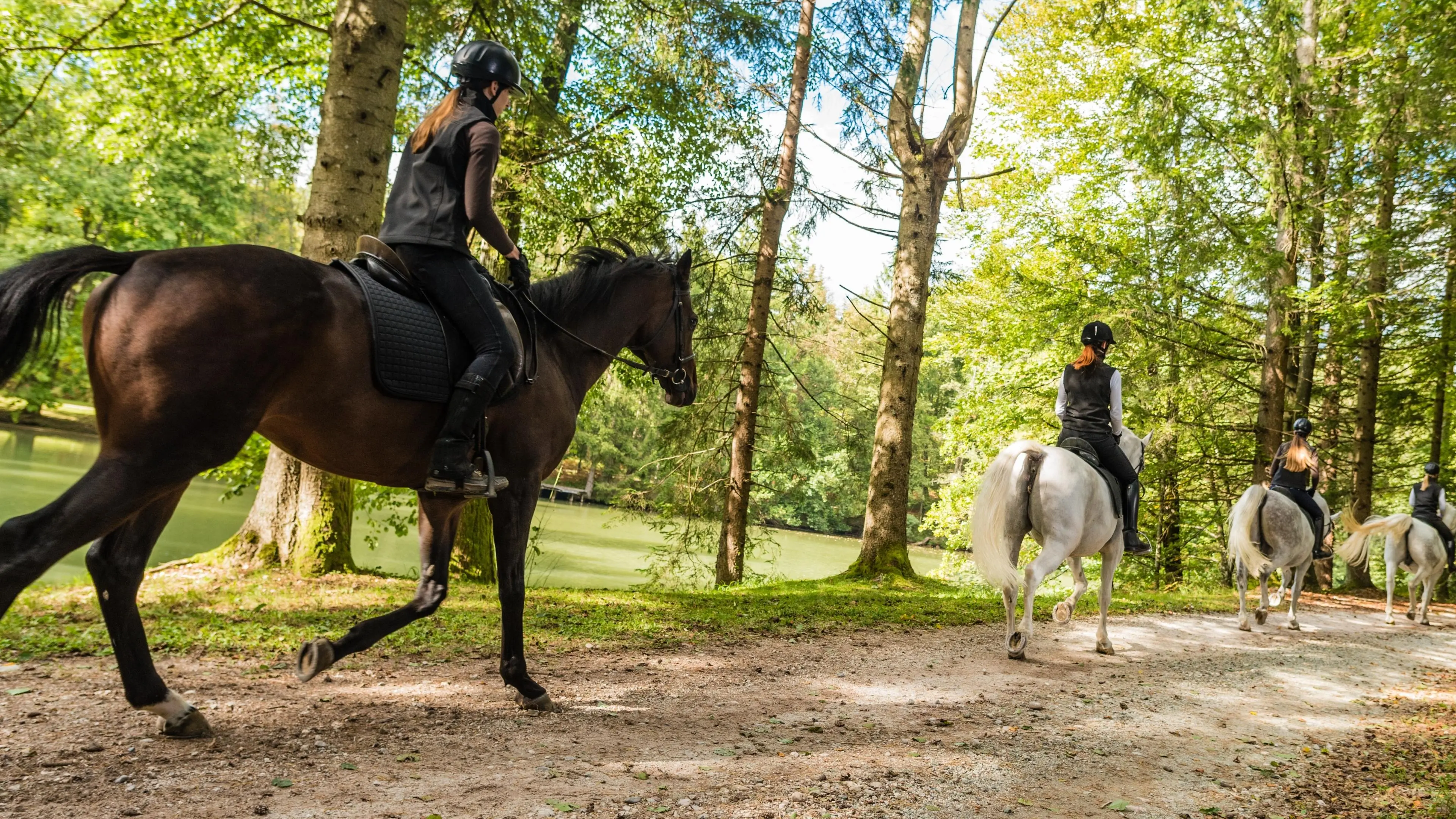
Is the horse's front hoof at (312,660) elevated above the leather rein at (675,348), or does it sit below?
below

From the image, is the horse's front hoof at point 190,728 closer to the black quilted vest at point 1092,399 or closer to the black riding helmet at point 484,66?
the black riding helmet at point 484,66

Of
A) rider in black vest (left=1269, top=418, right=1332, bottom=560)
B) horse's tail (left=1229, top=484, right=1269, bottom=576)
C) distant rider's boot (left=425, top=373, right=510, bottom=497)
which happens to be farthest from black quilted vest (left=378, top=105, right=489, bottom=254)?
rider in black vest (left=1269, top=418, right=1332, bottom=560)

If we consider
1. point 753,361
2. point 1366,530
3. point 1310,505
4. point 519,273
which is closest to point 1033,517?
point 519,273

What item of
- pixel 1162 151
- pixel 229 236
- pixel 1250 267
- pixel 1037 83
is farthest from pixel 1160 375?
pixel 229 236

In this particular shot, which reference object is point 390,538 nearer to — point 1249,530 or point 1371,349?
point 1249,530

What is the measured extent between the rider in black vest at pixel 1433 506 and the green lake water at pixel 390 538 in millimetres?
9869

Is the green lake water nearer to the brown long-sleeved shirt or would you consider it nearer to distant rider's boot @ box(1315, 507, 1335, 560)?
the brown long-sleeved shirt

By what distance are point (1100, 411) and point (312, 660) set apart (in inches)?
243

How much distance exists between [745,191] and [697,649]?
914cm

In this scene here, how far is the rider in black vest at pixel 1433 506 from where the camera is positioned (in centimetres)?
1230

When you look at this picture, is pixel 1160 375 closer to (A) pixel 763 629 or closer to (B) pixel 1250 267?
(B) pixel 1250 267

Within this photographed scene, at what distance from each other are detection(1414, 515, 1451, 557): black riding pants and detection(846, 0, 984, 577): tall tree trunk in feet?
25.8

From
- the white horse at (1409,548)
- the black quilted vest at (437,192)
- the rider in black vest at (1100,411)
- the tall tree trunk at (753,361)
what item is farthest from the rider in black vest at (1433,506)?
the black quilted vest at (437,192)

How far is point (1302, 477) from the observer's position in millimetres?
10711
